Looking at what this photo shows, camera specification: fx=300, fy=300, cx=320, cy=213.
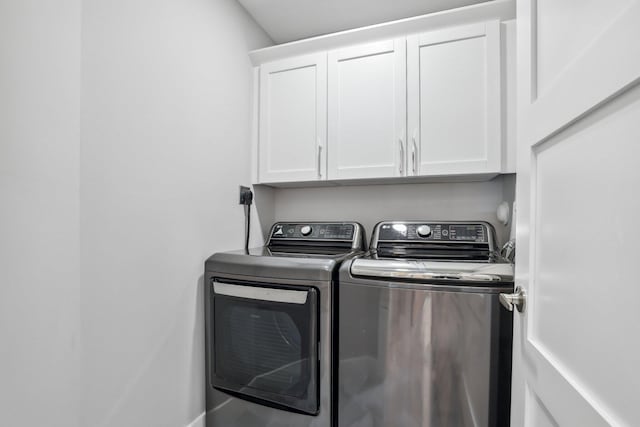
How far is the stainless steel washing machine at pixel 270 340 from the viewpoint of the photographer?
A: 1.31 metres

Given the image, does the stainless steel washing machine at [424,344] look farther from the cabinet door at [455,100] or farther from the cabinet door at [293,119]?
the cabinet door at [293,119]

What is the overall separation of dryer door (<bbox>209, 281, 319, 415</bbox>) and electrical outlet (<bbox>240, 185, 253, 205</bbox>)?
558 mm

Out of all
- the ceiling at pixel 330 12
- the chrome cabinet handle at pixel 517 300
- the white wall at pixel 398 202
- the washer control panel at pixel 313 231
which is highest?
the ceiling at pixel 330 12

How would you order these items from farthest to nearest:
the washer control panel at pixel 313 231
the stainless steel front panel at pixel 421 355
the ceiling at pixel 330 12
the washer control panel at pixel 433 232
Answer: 1. the washer control panel at pixel 313 231
2. the ceiling at pixel 330 12
3. the washer control panel at pixel 433 232
4. the stainless steel front panel at pixel 421 355

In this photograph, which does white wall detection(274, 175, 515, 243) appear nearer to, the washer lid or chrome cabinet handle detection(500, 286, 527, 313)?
the washer lid

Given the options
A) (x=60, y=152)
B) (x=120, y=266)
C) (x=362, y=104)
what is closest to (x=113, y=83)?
(x=60, y=152)

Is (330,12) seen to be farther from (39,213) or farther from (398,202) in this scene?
(39,213)

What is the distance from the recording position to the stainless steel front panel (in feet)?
3.69

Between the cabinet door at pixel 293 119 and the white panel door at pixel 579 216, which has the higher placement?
the cabinet door at pixel 293 119

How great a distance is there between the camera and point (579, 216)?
558 mm

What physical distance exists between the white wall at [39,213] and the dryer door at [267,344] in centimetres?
61

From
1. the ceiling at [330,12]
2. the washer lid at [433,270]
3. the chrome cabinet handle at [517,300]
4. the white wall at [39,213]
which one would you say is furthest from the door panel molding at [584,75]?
the white wall at [39,213]

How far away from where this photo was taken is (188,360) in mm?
1449

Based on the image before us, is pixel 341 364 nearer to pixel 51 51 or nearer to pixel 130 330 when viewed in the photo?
pixel 130 330
